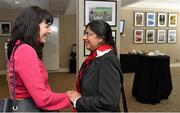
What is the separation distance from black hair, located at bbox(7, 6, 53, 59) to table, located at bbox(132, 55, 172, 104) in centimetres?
365

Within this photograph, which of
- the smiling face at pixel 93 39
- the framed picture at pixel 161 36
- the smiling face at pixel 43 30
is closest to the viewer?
the smiling face at pixel 43 30

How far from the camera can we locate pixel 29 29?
121cm

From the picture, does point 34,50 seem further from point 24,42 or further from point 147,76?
point 147,76

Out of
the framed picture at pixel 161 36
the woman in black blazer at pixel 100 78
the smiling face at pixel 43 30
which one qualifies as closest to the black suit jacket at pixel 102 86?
the woman in black blazer at pixel 100 78

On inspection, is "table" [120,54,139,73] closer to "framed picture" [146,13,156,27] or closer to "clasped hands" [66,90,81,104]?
"framed picture" [146,13,156,27]

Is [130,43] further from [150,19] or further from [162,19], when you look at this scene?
[162,19]

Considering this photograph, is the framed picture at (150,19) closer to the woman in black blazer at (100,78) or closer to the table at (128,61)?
the table at (128,61)

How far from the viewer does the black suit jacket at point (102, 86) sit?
1.31 metres

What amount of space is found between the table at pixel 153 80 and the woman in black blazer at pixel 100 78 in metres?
3.30

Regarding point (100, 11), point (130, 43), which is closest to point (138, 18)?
point (130, 43)

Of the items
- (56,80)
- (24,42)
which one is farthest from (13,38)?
(56,80)

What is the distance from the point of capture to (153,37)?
920 centimetres

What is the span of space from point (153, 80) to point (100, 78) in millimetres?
3507

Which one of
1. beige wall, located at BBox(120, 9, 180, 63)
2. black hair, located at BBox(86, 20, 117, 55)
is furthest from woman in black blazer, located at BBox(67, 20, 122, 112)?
beige wall, located at BBox(120, 9, 180, 63)
